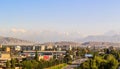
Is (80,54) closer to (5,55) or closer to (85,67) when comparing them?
(5,55)

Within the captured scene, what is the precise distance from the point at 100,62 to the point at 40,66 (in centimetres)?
1142

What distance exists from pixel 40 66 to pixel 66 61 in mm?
20724

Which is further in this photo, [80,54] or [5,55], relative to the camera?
[80,54]

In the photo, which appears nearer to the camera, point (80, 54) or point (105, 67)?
point (105, 67)

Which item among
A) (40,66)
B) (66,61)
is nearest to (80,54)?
(66,61)

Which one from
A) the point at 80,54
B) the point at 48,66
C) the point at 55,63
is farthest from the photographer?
the point at 80,54

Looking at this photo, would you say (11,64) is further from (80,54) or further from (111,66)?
(80,54)

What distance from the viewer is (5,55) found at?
67.3m

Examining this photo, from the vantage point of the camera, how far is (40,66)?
43406mm

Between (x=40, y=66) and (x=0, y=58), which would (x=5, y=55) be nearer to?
(x=0, y=58)

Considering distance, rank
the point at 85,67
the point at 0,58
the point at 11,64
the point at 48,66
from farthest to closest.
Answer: the point at 0,58 → the point at 48,66 → the point at 11,64 → the point at 85,67

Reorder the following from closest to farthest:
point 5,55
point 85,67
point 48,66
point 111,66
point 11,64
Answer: point 111,66, point 85,67, point 11,64, point 48,66, point 5,55

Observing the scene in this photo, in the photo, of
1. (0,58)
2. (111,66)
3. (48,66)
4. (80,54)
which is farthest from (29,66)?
(80,54)

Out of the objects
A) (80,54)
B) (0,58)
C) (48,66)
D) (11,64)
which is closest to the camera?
(11,64)
